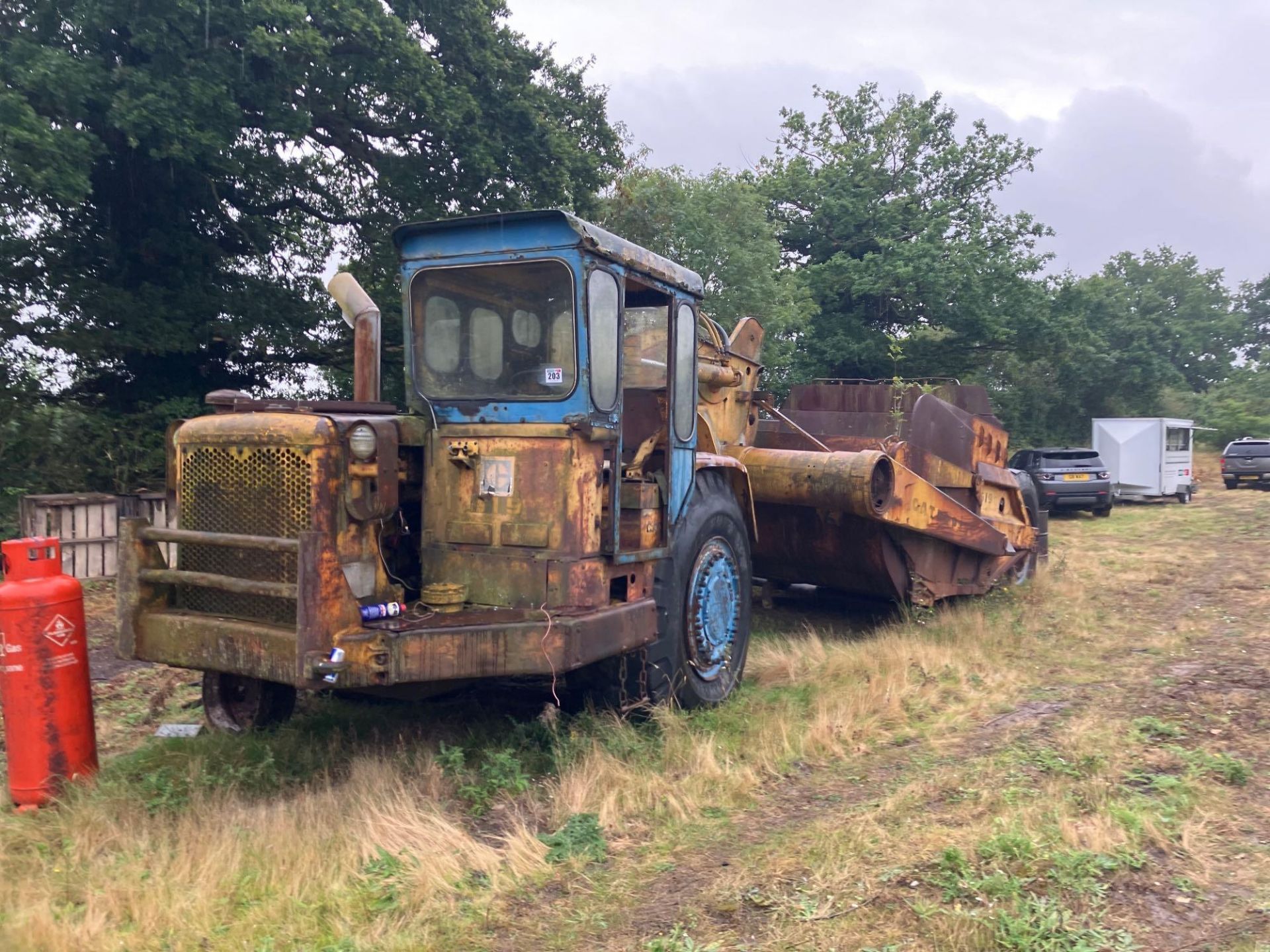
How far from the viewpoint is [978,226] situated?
2442 centimetres

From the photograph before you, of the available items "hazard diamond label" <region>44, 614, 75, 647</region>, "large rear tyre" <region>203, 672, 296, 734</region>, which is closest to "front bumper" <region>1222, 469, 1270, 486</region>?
"large rear tyre" <region>203, 672, 296, 734</region>

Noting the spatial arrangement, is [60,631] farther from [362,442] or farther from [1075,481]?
[1075,481]

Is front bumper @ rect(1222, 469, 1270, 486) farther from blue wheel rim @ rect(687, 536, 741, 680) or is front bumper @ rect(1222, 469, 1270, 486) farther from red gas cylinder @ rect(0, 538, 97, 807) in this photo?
red gas cylinder @ rect(0, 538, 97, 807)

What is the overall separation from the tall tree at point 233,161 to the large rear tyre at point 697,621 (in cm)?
750

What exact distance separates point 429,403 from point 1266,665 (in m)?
5.70

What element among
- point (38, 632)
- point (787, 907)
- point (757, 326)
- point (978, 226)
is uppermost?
point (978, 226)

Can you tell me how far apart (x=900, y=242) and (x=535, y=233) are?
2110 centimetres

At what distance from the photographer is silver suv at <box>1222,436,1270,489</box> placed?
928 inches

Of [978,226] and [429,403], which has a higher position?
[978,226]

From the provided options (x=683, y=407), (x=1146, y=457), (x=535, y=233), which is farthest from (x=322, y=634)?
(x=1146, y=457)

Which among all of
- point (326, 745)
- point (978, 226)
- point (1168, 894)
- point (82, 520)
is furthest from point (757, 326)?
point (978, 226)

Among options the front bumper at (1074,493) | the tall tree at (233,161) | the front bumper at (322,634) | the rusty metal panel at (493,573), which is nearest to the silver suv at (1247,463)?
the front bumper at (1074,493)

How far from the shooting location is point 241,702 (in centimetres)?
530

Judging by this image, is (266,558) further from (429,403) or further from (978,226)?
(978,226)
